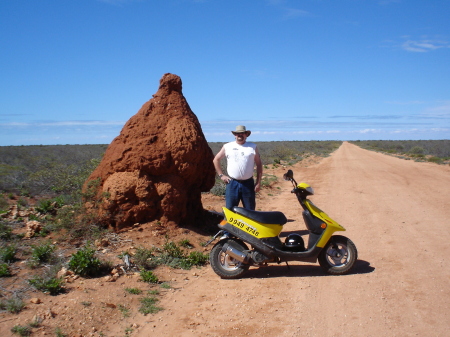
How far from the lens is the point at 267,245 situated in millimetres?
5289

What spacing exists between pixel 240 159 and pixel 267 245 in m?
1.36

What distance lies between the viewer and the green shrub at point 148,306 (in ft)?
14.2

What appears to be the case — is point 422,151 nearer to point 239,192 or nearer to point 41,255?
point 239,192

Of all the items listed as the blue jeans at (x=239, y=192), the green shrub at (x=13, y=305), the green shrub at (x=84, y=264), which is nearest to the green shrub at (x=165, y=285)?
the green shrub at (x=84, y=264)

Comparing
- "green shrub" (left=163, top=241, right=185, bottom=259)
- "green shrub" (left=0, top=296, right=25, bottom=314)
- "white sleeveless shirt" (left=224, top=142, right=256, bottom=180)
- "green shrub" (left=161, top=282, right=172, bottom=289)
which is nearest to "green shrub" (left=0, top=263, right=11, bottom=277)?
"green shrub" (left=0, top=296, right=25, bottom=314)

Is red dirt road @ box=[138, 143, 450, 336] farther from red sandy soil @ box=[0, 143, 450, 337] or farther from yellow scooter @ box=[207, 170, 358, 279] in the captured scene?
yellow scooter @ box=[207, 170, 358, 279]

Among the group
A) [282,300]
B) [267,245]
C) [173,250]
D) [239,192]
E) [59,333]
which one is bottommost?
[282,300]

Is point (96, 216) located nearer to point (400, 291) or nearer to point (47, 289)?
point (47, 289)

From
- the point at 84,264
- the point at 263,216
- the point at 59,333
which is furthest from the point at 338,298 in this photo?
the point at 84,264

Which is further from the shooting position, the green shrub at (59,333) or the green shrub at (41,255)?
the green shrub at (41,255)

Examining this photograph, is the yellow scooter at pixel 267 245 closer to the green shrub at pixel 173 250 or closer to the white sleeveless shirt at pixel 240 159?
the white sleeveless shirt at pixel 240 159

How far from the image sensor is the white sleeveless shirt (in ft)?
19.3

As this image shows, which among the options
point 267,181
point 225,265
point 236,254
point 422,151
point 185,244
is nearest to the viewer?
point 236,254

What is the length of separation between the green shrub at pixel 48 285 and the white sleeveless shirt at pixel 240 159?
2802 millimetres
